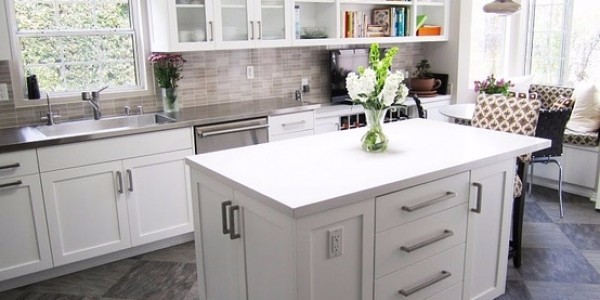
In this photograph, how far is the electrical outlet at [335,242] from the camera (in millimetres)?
1788

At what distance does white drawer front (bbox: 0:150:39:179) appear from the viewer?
9.02ft

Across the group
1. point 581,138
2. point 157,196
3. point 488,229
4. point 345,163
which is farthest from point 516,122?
point 157,196

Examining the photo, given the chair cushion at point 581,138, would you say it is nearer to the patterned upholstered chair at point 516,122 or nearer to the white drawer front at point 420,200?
the patterned upholstered chair at point 516,122

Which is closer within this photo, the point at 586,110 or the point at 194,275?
the point at 194,275

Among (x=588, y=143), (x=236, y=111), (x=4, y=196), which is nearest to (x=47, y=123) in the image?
(x=4, y=196)

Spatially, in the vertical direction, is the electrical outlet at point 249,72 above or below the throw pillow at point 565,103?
above

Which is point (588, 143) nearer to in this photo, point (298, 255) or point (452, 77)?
point (452, 77)

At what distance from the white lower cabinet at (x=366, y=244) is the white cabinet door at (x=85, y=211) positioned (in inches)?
40.6

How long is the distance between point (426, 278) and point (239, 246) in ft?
2.73

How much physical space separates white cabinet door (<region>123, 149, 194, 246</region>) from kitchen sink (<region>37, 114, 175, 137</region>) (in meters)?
0.27

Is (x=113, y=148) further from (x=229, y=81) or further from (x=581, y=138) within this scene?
(x=581, y=138)

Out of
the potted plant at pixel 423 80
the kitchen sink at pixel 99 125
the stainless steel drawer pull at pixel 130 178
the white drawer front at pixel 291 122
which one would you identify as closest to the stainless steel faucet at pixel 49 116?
the kitchen sink at pixel 99 125

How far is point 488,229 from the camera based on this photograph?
8.15 ft

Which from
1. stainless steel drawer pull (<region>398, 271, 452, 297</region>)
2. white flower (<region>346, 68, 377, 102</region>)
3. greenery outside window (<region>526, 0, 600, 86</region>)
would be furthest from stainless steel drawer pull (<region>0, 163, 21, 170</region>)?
greenery outside window (<region>526, 0, 600, 86</region>)
